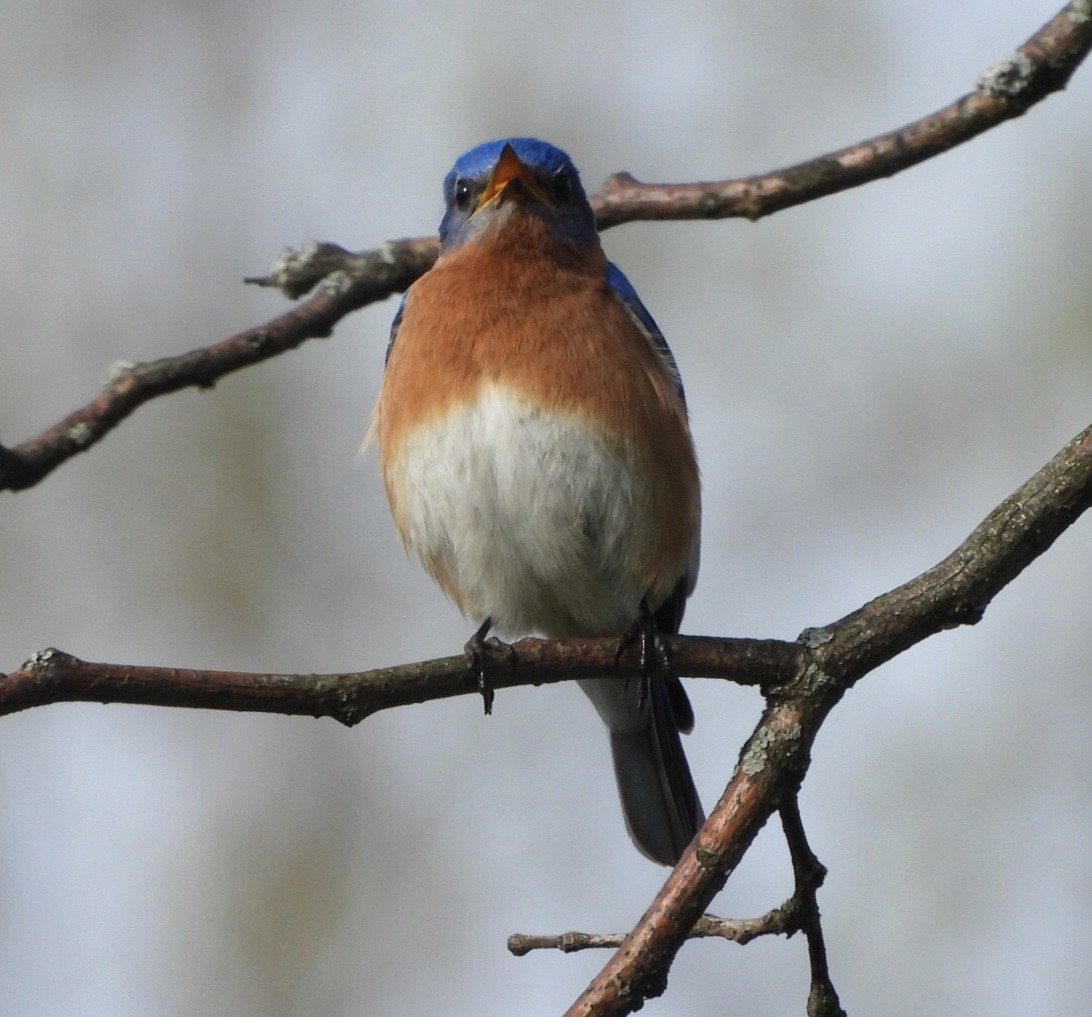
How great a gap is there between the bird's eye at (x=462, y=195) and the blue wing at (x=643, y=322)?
58 cm

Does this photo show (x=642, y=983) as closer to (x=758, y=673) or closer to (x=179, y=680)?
(x=758, y=673)

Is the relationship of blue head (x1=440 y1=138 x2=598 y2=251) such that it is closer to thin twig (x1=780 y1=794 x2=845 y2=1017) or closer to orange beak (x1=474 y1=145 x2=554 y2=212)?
orange beak (x1=474 y1=145 x2=554 y2=212)

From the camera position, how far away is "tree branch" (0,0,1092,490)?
3.72m

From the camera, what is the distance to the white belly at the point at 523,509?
4.48 m

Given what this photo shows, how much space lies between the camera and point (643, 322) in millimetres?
5184

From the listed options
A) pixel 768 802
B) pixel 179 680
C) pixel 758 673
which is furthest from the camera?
pixel 758 673

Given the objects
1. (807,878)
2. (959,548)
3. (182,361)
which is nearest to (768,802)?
(807,878)

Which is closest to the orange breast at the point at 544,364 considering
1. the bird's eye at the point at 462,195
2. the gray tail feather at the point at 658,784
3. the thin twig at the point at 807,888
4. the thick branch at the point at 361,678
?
the bird's eye at the point at 462,195

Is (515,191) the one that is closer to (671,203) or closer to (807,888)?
(671,203)

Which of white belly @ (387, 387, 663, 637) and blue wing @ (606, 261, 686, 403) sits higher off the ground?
blue wing @ (606, 261, 686, 403)

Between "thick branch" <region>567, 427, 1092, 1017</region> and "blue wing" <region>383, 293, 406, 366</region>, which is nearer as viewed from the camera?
"thick branch" <region>567, 427, 1092, 1017</region>

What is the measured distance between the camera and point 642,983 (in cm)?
268

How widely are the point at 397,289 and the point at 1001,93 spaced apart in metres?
1.96

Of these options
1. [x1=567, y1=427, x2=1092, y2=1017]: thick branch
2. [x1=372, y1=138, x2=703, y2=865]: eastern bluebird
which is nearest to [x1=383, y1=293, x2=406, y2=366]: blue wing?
[x1=372, y1=138, x2=703, y2=865]: eastern bluebird
